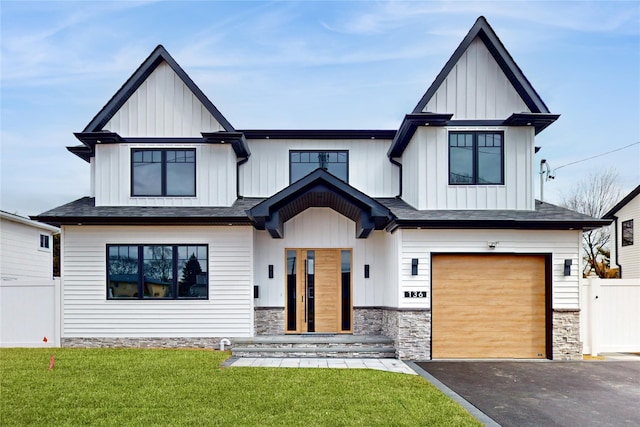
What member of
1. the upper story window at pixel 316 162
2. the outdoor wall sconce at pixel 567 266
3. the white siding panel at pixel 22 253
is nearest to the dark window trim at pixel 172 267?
the upper story window at pixel 316 162

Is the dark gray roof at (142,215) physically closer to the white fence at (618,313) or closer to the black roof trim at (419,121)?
the black roof trim at (419,121)

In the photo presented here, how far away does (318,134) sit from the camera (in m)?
14.1

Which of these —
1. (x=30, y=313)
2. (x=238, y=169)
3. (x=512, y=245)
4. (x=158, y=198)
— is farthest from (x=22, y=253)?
(x=512, y=245)

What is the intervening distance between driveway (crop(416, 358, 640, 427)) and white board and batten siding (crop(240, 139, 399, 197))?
5.68 m

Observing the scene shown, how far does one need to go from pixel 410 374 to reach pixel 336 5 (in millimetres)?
10623

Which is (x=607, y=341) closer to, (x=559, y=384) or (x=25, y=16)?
(x=559, y=384)

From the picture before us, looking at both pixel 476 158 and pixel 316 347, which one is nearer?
pixel 316 347

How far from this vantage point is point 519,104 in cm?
1213

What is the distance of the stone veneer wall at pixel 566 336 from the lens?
11094mm

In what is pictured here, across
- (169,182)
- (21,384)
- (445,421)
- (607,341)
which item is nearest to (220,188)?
(169,182)

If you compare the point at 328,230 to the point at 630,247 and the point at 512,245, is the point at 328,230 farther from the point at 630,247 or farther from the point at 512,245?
the point at 630,247

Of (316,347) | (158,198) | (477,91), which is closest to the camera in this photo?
(316,347)

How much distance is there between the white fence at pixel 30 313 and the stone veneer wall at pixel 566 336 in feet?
41.4

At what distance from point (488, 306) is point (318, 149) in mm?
6608
